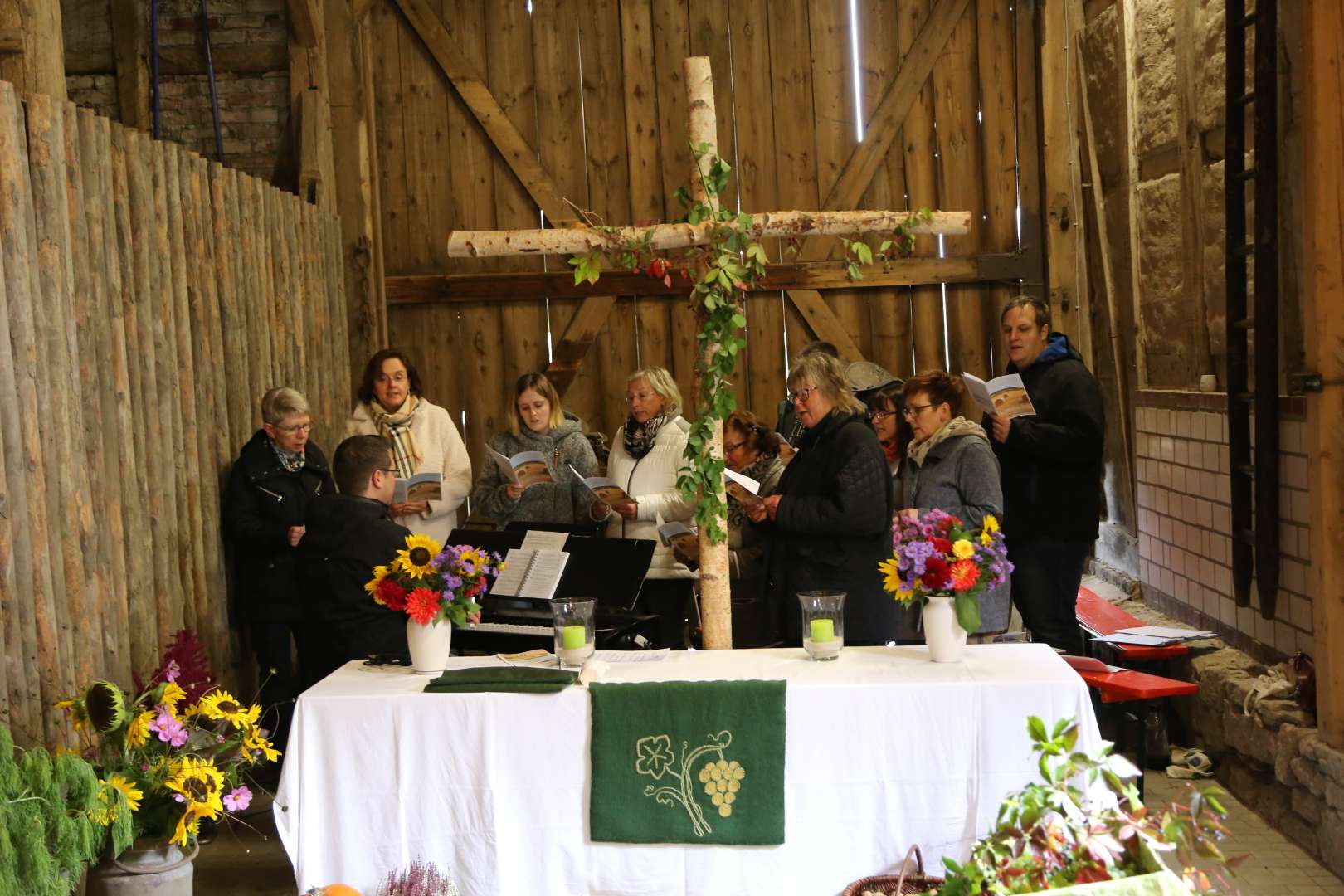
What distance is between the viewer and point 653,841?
3.80m

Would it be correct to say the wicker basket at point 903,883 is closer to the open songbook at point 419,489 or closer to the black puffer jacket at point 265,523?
the open songbook at point 419,489

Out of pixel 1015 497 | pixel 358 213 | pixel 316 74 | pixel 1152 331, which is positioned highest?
pixel 316 74

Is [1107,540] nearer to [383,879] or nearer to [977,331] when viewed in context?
[977,331]

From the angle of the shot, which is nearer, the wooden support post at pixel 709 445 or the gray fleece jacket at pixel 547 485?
the wooden support post at pixel 709 445

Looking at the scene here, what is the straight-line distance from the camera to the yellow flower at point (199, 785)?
3.57m

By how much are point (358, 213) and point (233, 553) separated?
2.81 meters

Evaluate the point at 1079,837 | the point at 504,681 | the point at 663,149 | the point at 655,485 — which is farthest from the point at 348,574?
the point at 663,149

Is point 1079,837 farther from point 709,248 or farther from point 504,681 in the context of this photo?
point 709,248

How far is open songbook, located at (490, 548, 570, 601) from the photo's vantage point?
5273mm

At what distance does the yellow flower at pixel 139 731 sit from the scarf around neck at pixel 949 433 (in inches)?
110

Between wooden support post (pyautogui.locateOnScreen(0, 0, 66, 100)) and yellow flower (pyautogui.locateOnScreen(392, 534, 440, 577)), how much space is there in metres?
2.10

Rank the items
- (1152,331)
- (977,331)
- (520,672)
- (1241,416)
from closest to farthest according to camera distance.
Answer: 1. (520,672)
2. (1241,416)
3. (1152,331)
4. (977,331)

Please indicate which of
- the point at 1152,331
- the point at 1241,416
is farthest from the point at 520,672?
the point at 1152,331

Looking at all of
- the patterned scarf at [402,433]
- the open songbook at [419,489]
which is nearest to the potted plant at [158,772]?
the open songbook at [419,489]
